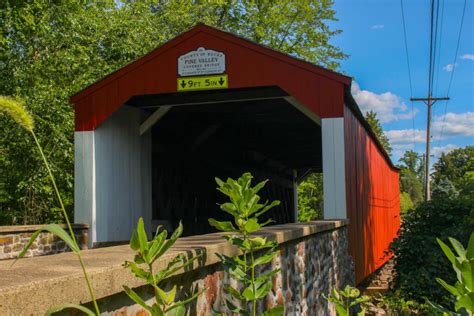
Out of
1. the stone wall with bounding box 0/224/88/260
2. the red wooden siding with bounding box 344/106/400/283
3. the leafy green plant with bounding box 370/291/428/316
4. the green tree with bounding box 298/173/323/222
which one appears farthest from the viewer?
the green tree with bounding box 298/173/323/222

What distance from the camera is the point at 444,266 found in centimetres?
802

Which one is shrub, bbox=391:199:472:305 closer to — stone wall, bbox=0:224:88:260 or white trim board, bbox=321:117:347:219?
white trim board, bbox=321:117:347:219

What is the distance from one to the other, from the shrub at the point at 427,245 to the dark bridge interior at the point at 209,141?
3030 mm

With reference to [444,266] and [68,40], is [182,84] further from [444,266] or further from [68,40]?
[68,40]

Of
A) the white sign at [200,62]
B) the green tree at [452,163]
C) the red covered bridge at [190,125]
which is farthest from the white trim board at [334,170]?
the green tree at [452,163]

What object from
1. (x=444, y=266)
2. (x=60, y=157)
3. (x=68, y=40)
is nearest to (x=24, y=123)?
(x=444, y=266)

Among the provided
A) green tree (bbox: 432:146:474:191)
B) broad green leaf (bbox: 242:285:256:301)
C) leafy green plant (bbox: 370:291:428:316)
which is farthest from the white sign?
green tree (bbox: 432:146:474:191)

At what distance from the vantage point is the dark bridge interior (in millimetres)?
9312

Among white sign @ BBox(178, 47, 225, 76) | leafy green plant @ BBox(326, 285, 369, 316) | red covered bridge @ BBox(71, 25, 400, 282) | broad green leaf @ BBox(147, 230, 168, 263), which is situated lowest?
leafy green plant @ BBox(326, 285, 369, 316)

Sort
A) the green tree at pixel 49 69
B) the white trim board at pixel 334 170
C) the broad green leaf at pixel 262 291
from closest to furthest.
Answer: the broad green leaf at pixel 262 291, the white trim board at pixel 334 170, the green tree at pixel 49 69

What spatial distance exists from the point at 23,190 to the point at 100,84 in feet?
18.4

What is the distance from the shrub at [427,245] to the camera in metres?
7.91

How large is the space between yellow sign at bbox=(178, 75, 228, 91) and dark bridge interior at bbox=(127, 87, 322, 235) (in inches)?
26.7

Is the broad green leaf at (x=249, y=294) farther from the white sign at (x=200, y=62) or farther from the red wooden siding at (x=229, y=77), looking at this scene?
the white sign at (x=200, y=62)
